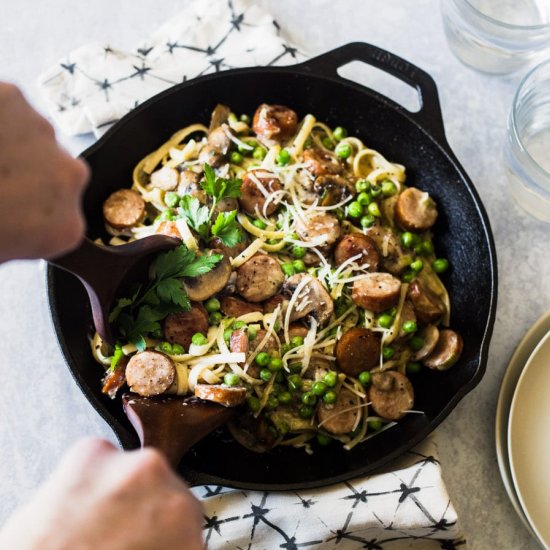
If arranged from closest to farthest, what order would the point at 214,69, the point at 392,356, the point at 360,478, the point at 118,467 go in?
1. the point at 118,467
2. the point at 360,478
3. the point at 392,356
4. the point at 214,69

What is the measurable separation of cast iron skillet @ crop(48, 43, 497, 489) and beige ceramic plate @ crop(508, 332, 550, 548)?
0.27 m

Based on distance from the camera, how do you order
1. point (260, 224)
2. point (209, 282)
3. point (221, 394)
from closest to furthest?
point (221, 394)
point (209, 282)
point (260, 224)

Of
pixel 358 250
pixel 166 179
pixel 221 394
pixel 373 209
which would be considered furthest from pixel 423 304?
pixel 166 179

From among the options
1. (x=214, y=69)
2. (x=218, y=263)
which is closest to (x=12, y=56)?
(x=214, y=69)

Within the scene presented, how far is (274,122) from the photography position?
3672mm

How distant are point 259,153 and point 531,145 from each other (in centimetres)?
150

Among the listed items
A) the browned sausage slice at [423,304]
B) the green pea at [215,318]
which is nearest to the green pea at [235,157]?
the green pea at [215,318]

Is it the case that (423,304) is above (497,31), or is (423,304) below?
below

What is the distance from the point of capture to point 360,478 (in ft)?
10.7

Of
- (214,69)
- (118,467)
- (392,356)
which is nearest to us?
(118,467)

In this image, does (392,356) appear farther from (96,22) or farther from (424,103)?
(96,22)

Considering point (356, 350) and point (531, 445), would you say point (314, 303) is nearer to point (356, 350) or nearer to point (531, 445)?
point (356, 350)

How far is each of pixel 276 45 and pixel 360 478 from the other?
7.73 ft

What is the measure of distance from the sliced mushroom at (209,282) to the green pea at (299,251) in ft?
1.17
